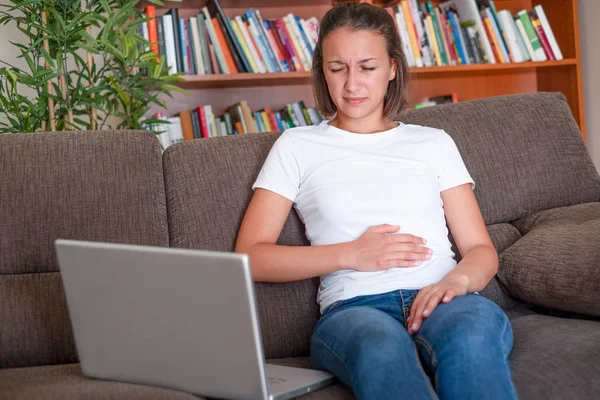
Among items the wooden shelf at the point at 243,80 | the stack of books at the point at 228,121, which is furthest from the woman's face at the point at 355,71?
the stack of books at the point at 228,121

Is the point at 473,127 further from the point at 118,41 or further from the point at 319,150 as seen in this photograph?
the point at 118,41

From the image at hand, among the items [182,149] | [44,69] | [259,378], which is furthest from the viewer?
[44,69]

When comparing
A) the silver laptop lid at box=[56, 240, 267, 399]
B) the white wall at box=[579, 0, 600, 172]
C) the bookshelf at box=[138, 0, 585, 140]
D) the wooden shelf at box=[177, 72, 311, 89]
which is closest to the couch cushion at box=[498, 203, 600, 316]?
the silver laptop lid at box=[56, 240, 267, 399]

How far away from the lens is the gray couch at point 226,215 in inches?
62.8

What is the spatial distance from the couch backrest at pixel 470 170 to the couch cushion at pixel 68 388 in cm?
42

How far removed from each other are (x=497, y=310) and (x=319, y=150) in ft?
1.68

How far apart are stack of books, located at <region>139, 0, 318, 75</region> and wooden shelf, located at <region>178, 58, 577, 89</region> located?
35 mm

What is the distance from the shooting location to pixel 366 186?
1.60 metres

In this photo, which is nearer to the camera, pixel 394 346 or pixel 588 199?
pixel 394 346

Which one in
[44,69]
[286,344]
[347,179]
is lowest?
[286,344]

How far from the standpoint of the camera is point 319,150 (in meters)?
1.66

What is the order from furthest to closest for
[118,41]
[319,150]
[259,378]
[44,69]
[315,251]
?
[118,41] < [44,69] < [319,150] < [315,251] < [259,378]

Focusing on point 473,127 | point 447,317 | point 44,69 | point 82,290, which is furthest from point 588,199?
point 44,69

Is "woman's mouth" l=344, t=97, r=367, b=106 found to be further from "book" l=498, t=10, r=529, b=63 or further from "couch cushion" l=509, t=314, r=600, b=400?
"book" l=498, t=10, r=529, b=63
